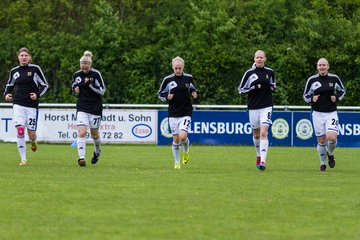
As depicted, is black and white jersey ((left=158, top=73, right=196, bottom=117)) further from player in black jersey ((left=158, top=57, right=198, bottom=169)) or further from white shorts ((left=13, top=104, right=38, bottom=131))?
white shorts ((left=13, top=104, right=38, bottom=131))

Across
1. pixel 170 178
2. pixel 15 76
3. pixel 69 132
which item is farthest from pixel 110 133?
pixel 170 178

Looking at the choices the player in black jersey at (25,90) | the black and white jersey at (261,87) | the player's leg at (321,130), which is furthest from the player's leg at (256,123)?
the player in black jersey at (25,90)

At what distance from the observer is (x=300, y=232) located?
10820 mm

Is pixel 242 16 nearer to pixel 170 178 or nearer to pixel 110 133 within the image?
pixel 110 133

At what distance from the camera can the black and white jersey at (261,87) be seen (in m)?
20.1

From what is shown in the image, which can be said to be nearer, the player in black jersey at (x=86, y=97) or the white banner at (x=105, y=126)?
the player in black jersey at (x=86, y=97)

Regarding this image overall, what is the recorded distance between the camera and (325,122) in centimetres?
2020

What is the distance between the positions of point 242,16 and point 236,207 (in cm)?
3622

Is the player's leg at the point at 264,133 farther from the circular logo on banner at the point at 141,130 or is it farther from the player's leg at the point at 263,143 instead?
the circular logo on banner at the point at 141,130

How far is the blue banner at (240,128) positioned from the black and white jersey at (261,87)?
13973 millimetres

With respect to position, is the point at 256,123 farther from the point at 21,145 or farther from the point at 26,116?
the point at 21,145

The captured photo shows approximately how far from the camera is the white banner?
34344 mm

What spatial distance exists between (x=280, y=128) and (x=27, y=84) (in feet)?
47.9

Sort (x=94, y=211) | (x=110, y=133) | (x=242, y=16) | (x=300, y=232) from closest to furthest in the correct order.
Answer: (x=300, y=232), (x=94, y=211), (x=110, y=133), (x=242, y=16)
